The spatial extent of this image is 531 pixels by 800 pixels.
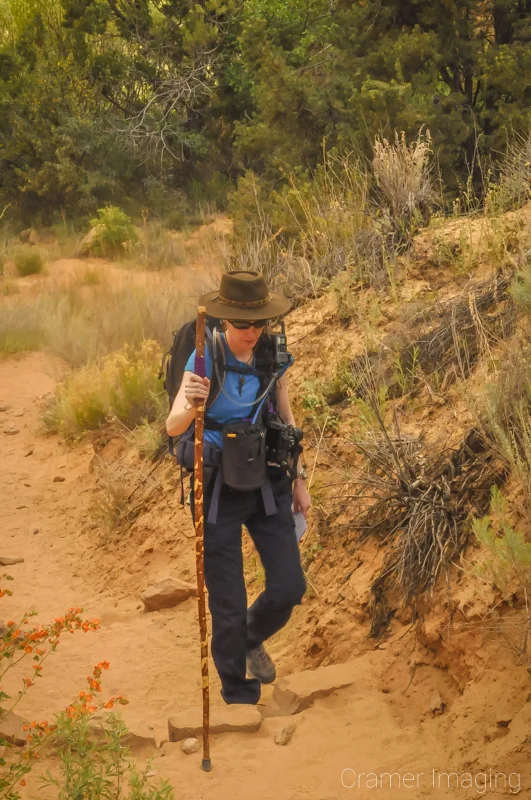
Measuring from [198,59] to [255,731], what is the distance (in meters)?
14.3

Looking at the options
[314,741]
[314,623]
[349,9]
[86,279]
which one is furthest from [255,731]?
[86,279]

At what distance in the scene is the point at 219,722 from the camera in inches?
157

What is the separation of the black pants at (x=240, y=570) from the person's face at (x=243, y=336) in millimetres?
607

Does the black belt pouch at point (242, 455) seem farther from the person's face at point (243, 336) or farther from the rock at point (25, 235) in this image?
the rock at point (25, 235)

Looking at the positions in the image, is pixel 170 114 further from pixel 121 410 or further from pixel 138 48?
pixel 121 410

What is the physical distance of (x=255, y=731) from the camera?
13.3 ft

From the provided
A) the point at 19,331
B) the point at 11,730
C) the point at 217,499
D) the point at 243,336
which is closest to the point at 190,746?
the point at 11,730

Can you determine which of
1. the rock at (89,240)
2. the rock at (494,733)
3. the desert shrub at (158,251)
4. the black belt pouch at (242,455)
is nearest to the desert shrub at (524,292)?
the black belt pouch at (242,455)

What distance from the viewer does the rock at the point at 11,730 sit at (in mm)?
3807

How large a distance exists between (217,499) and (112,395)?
407 cm

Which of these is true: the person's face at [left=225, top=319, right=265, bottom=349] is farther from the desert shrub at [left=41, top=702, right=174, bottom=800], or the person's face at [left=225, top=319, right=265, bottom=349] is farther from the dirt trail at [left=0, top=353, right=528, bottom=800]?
the dirt trail at [left=0, top=353, right=528, bottom=800]

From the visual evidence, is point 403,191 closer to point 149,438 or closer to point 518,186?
point 518,186

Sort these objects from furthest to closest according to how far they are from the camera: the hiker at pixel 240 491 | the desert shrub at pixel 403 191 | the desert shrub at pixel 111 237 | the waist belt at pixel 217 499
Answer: the desert shrub at pixel 111 237 → the desert shrub at pixel 403 191 → the waist belt at pixel 217 499 → the hiker at pixel 240 491

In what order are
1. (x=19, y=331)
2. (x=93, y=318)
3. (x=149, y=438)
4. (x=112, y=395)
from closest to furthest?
(x=149, y=438), (x=112, y=395), (x=93, y=318), (x=19, y=331)
